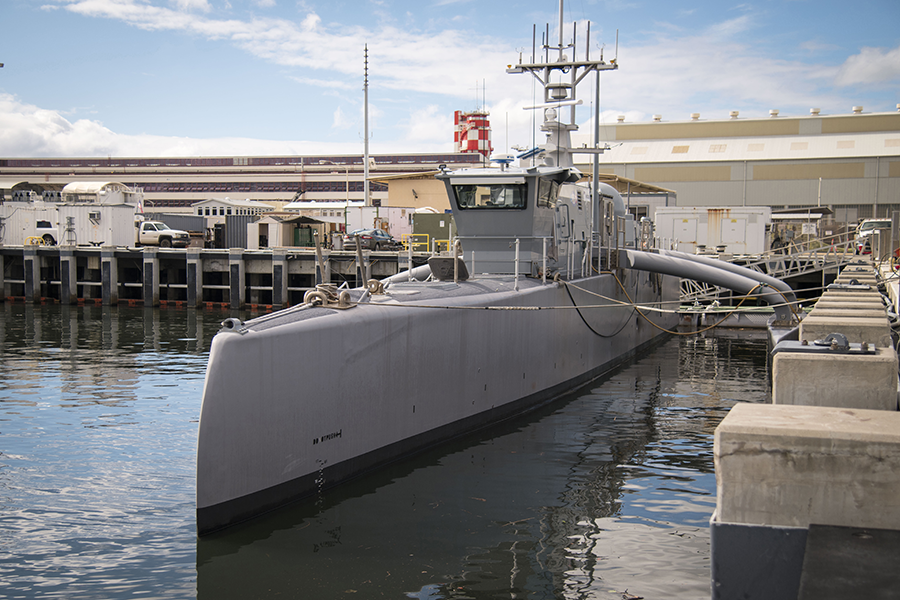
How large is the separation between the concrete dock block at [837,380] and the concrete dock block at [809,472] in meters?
0.94

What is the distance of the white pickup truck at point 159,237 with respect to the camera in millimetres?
44031

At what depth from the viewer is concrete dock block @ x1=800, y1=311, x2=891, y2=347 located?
22.4ft

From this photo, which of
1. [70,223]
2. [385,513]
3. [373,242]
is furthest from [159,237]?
[385,513]

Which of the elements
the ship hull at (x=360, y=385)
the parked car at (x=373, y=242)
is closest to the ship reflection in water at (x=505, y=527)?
the ship hull at (x=360, y=385)

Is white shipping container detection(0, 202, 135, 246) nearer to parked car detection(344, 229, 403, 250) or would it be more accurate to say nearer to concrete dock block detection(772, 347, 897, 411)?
parked car detection(344, 229, 403, 250)

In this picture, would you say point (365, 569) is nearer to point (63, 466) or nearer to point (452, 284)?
point (63, 466)

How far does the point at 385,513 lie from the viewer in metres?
9.11

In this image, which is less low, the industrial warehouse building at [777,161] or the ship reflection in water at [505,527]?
the industrial warehouse building at [777,161]

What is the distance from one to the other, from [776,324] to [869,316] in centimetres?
1030

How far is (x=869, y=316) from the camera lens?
812cm

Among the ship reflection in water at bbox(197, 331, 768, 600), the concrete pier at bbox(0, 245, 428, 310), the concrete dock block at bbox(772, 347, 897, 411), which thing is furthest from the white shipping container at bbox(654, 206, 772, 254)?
the concrete dock block at bbox(772, 347, 897, 411)

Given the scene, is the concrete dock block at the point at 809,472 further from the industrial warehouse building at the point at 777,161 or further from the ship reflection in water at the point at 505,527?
the industrial warehouse building at the point at 777,161

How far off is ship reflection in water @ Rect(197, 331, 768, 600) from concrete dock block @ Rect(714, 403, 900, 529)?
3328mm

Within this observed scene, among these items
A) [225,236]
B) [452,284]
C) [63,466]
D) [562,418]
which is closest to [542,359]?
[562,418]
